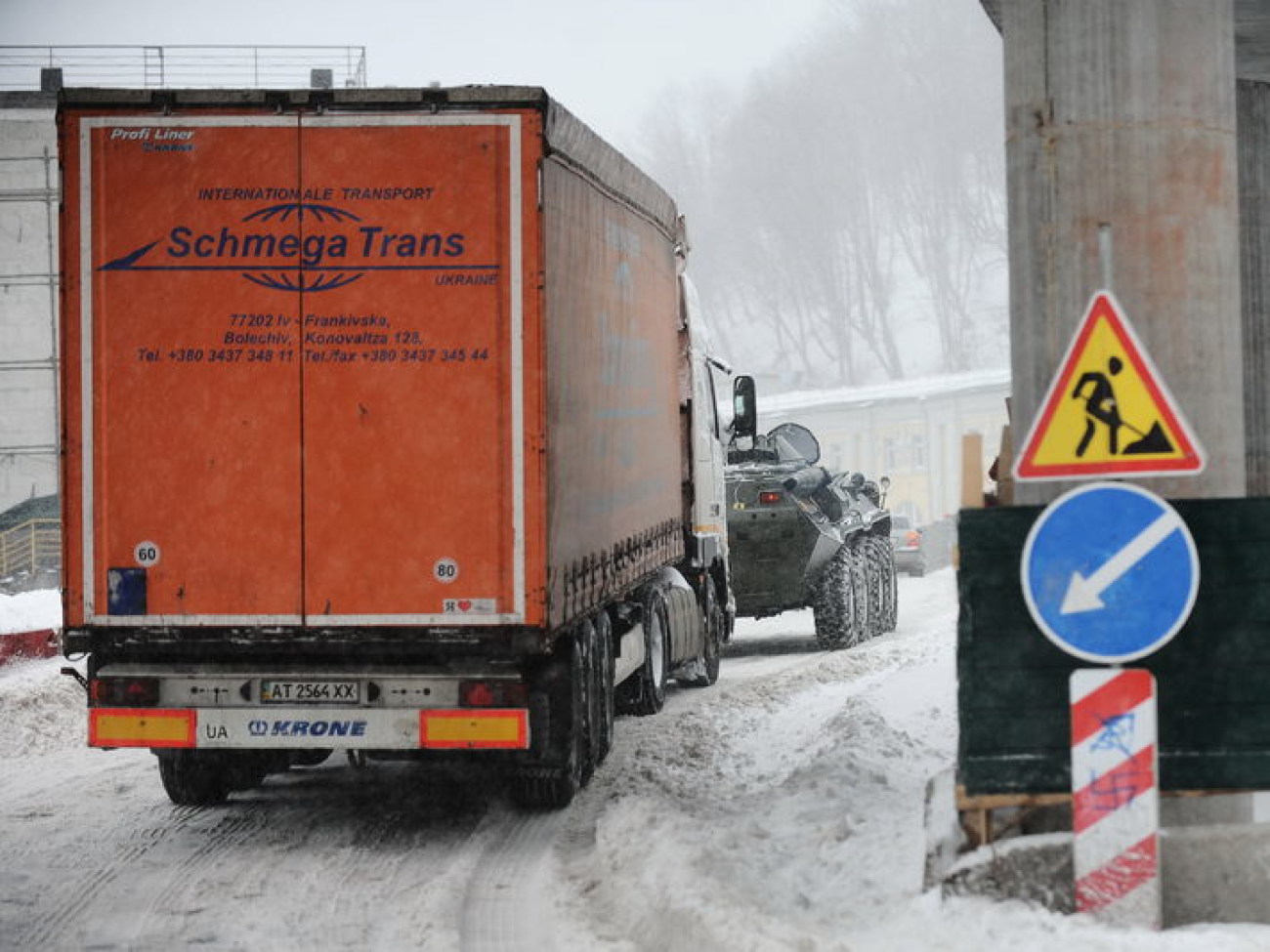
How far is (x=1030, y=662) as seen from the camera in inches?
253

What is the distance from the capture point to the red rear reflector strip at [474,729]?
30.0ft

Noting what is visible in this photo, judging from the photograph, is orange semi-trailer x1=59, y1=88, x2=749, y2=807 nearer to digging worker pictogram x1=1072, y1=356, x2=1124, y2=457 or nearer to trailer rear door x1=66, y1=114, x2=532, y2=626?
trailer rear door x1=66, y1=114, x2=532, y2=626

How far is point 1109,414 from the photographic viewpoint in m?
5.87

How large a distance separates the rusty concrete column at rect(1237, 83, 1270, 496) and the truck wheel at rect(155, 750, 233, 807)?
683 cm

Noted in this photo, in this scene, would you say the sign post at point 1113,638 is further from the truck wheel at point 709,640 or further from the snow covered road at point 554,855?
the truck wheel at point 709,640

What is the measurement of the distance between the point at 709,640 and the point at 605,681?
215 inches

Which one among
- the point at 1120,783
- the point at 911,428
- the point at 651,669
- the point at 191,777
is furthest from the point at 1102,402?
the point at 911,428

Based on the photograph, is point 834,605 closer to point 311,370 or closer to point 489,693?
point 489,693

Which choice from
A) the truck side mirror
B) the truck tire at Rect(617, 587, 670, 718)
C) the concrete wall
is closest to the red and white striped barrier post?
the truck tire at Rect(617, 587, 670, 718)

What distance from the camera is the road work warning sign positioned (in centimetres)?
584

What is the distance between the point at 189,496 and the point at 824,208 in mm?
69519

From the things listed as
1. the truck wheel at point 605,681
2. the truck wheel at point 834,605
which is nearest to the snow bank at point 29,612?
the truck wheel at point 834,605

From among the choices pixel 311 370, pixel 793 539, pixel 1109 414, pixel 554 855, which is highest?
pixel 311 370

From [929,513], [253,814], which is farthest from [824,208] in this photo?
[253,814]
